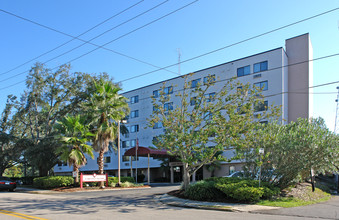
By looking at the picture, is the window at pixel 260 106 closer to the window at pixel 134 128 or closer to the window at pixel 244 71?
the window at pixel 244 71

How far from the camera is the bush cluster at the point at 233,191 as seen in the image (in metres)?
13.8

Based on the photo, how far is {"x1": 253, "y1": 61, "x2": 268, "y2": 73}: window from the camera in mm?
37322

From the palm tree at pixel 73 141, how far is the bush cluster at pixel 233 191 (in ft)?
41.6

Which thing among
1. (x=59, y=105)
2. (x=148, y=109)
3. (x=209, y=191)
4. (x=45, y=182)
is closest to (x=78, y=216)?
(x=209, y=191)

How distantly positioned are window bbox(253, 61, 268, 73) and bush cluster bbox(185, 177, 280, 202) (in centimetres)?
2422

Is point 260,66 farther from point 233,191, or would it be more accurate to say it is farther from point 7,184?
point 7,184

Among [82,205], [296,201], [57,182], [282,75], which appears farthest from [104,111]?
[282,75]

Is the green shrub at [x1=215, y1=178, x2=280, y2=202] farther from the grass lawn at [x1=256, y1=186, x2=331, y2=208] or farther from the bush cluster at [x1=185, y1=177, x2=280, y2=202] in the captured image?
the grass lawn at [x1=256, y1=186, x2=331, y2=208]

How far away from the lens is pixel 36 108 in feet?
110

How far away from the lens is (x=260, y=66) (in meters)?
37.8

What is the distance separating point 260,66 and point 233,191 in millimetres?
26745

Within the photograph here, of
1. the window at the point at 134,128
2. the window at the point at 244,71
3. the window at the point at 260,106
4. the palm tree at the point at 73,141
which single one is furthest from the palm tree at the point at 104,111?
the window at the point at 134,128

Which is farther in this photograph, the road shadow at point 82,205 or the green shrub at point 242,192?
the green shrub at point 242,192

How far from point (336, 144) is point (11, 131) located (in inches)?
1771
